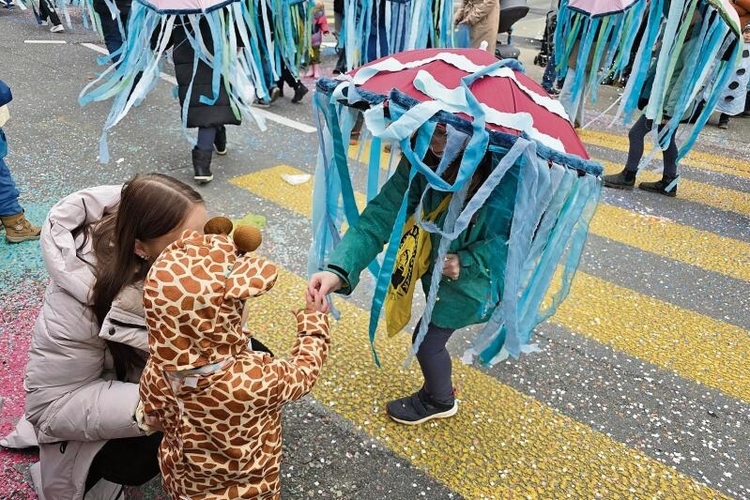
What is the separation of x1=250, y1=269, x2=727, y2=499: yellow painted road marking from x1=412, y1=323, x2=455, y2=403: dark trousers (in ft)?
0.51

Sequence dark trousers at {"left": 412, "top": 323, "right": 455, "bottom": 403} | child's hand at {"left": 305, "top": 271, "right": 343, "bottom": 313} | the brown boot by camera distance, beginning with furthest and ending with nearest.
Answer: the brown boot < dark trousers at {"left": 412, "top": 323, "right": 455, "bottom": 403} < child's hand at {"left": 305, "top": 271, "right": 343, "bottom": 313}

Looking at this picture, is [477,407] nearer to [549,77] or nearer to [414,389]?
[414,389]

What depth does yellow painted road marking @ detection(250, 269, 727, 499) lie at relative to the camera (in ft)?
6.67

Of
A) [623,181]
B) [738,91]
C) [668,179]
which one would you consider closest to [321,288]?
[623,181]

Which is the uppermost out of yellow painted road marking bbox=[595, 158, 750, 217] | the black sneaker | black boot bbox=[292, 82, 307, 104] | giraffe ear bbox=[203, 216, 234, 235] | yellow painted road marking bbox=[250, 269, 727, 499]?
giraffe ear bbox=[203, 216, 234, 235]

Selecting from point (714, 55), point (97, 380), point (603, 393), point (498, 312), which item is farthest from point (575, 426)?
point (714, 55)

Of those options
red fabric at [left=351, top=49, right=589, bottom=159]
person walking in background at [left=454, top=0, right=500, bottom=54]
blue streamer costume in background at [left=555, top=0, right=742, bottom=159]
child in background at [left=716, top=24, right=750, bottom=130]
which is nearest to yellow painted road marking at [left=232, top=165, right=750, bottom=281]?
blue streamer costume in background at [left=555, top=0, right=742, bottom=159]

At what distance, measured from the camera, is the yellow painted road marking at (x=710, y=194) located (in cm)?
450

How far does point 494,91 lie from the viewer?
4.98 ft

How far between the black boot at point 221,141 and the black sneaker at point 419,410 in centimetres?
308

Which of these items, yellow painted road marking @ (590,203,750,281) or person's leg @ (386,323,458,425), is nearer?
person's leg @ (386,323,458,425)

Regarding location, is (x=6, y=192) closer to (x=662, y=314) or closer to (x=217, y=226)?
(x=217, y=226)

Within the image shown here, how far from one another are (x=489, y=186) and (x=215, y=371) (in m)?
0.82

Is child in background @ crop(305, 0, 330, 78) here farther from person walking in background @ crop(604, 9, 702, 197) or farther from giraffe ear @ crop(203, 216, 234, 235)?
giraffe ear @ crop(203, 216, 234, 235)
